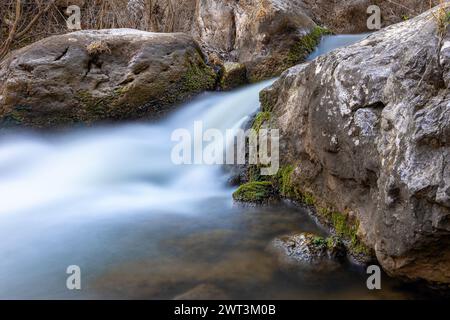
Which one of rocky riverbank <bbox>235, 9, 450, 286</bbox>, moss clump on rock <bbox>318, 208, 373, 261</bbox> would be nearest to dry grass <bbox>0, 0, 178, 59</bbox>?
rocky riverbank <bbox>235, 9, 450, 286</bbox>

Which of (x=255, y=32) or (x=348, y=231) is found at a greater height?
(x=255, y=32)

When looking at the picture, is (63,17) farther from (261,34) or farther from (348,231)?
(348,231)

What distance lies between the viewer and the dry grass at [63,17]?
10.9 m

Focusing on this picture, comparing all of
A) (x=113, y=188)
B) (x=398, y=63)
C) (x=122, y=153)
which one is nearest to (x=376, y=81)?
(x=398, y=63)

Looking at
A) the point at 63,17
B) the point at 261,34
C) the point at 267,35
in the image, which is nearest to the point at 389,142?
the point at 267,35

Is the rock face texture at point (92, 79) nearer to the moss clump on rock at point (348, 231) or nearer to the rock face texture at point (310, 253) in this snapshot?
the moss clump on rock at point (348, 231)

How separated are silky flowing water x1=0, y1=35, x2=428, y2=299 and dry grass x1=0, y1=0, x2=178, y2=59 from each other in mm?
4798

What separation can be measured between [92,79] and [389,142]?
5.27 meters

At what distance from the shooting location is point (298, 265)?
3.09m

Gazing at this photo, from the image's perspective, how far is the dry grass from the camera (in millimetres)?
10867

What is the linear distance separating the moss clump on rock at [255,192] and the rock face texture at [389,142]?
41 cm

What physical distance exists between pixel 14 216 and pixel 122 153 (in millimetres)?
2025

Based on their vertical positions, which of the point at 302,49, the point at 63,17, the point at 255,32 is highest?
the point at 63,17

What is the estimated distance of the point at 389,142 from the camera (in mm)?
2826
